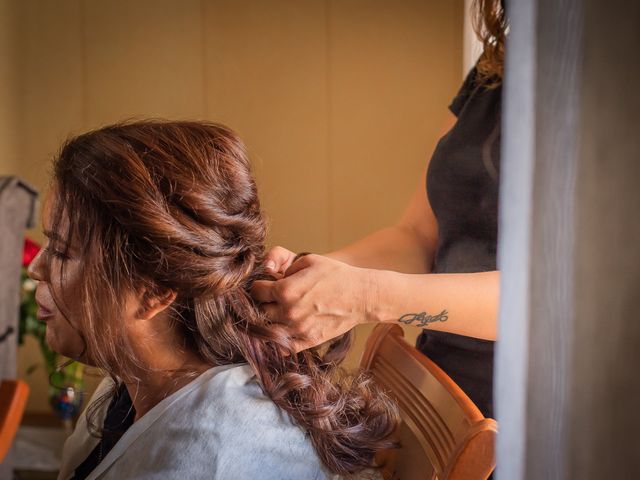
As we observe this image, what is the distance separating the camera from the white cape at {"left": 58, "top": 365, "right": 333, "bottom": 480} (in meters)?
0.76

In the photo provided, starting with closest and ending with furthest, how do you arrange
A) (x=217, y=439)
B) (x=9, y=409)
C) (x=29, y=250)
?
1. (x=217, y=439)
2. (x=9, y=409)
3. (x=29, y=250)

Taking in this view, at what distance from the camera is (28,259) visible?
98.7 inches

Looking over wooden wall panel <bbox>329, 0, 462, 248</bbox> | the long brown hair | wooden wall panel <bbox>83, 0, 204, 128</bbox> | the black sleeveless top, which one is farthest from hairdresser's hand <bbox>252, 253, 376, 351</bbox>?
wooden wall panel <bbox>83, 0, 204, 128</bbox>

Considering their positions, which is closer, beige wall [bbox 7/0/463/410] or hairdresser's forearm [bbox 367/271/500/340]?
hairdresser's forearm [bbox 367/271/500/340]

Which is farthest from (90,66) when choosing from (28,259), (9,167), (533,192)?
(533,192)

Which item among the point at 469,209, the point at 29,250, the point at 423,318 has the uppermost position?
the point at 469,209

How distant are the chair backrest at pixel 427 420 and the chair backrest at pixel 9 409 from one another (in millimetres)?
904

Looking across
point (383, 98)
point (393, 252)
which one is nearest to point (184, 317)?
point (393, 252)

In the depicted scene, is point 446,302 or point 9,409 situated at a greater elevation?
point 446,302

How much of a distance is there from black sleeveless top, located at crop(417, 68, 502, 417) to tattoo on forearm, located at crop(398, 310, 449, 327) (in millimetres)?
151

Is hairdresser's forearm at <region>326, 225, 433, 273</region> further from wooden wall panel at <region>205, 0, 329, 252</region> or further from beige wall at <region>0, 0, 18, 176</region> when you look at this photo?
beige wall at <region>0, 0, 18, 176</region>

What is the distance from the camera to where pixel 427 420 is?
33.1 inches

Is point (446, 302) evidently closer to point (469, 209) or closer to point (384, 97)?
point (469, 209)

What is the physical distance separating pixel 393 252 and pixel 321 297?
374 millimetres
